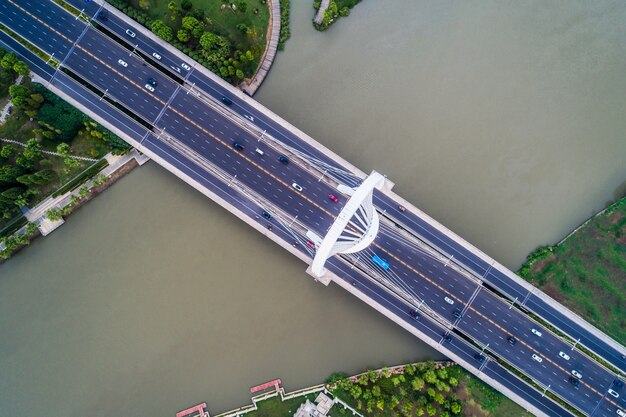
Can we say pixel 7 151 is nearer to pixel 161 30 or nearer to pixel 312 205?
pixel 161 30

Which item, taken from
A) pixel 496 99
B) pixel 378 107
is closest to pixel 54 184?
pixel 378 107

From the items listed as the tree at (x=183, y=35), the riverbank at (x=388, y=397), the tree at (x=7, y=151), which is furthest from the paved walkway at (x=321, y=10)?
the riverbank at (x=388, y=397)

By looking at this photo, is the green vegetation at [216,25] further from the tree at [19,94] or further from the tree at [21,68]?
the tree at [19,94]

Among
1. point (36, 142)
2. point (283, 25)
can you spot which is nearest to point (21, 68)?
point (36, 142)

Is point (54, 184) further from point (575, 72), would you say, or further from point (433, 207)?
point (575, 72)

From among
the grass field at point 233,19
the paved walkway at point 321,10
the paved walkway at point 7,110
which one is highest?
the paved walkway at point 321,10

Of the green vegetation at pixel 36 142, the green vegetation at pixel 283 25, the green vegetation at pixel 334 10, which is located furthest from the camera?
the green vegetation at pixel 283 25
